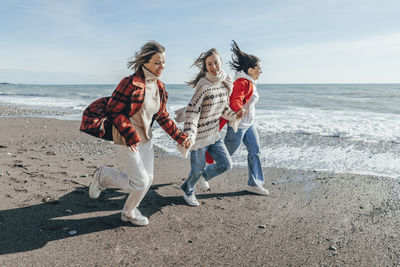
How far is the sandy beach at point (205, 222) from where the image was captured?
2.88 meters

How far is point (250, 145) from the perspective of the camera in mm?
4668

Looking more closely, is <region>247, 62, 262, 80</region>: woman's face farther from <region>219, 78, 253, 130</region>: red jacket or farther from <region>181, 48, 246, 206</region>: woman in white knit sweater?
<region>181, 48, 246, 206</region>: woman in white knit sweater

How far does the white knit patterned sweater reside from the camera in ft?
12.5

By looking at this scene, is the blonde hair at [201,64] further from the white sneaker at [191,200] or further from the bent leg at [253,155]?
the white sneaker at [191,200]

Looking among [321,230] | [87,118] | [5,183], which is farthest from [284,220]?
[5,183]

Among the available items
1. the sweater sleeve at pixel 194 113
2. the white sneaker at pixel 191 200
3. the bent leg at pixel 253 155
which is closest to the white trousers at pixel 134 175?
the sweater sleeve at pixel 194 113

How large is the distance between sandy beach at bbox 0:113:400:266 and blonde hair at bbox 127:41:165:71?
1776 mm

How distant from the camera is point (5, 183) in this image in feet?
14.7

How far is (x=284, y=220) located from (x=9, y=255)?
286 cm

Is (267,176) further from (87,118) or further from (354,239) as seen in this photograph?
(87,118)

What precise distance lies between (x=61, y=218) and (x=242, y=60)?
10.3 feet

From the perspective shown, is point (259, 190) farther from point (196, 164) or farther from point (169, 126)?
point (169, 126)

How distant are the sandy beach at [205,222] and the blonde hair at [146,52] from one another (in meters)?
1.78

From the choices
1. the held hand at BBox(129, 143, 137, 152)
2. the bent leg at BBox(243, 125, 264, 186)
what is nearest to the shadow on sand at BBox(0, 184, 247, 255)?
the bent leg at BBox(243, 125, 264, 186)
